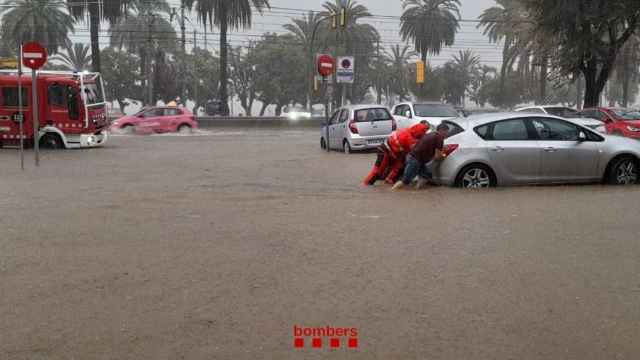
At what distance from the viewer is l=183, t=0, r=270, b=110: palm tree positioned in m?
49.2

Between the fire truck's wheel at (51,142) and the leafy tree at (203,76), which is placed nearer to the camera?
the fire truck's wheel at (51,142)

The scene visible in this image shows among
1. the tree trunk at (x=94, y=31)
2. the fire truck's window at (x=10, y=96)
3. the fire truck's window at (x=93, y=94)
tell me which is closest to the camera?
the fire truck's window at (x=10, y=96)

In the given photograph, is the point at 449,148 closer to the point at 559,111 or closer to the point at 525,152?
the point at 525,152

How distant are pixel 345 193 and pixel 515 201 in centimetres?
293

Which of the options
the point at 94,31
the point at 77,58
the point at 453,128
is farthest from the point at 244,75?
the point at 453,128

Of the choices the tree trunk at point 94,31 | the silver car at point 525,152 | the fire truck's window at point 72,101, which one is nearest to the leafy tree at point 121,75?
the tree trunk at point 94,31

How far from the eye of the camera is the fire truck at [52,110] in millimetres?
24281

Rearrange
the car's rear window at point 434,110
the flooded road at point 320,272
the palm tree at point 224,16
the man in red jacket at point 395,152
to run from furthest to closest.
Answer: the palm tree at point 224,16 → the car's rear window at point 434,110 → the man in red jacket at point 395,152 → the flooded road at point 320,272

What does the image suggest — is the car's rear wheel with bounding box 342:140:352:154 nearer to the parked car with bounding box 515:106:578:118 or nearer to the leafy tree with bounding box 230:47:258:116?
the parked car with bounding box 515:106:578:118

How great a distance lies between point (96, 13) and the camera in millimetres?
46656

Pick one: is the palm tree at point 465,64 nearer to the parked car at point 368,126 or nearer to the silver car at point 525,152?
the parked car at point 368,126

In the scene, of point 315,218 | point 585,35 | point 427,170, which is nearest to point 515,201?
point 427,170

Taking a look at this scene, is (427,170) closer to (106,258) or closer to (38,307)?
(106,258)

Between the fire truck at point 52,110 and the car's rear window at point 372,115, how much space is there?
28.8 ft
